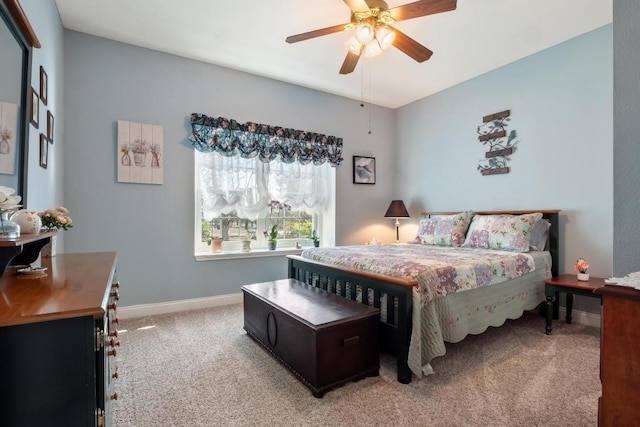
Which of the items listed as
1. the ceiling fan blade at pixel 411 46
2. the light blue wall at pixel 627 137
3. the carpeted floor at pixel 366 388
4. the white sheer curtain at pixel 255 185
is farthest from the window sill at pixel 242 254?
the light blue wall at pixel 627 137

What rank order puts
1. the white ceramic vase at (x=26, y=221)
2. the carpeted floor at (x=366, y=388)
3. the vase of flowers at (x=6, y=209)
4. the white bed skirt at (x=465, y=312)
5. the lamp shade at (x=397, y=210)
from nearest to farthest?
1. the vase of flowers at (x=6, y=209)
2. the white ceramic vase at (x=26, y=221)
3. the carpeted floor at (x=366, y=388)
4. the white bed skirt at (x=465, y=312)
5. the lamp shade at (x=397, y=210)

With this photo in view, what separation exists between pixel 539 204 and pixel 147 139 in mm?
4125

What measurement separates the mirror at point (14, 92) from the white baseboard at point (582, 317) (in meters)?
4.29

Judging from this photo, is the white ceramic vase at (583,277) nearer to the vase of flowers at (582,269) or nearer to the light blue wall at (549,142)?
the vase of flowers at (582,269)

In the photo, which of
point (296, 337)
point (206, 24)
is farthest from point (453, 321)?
point (206, 24)

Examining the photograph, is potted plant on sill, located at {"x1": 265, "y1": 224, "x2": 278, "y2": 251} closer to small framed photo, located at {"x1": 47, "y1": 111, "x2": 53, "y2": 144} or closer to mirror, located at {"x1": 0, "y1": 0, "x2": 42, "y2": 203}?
small framed photo, located at {"x1": 47, "y1": 111, "x2": 53, "y2": 144}

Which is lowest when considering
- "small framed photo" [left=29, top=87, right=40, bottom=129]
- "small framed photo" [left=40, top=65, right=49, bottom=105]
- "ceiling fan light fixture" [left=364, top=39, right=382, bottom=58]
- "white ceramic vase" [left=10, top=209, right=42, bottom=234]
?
"white ceramic vase" [left=10, top=209, right=42, bottom=234]

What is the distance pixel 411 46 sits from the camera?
95.3 inches

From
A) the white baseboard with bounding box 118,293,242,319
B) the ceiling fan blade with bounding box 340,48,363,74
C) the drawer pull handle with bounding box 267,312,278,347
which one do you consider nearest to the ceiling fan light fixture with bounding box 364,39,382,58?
the ceiling fan blade with bounding box 340,48,363,74

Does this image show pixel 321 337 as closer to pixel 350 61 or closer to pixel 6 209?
pixel 6 209

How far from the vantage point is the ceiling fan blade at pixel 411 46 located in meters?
2.33

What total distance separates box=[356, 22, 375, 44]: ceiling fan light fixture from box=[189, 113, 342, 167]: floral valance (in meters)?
1.82

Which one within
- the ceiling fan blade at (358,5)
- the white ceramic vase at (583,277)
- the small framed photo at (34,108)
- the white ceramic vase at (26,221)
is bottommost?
the white ceramic vase at (583,277)

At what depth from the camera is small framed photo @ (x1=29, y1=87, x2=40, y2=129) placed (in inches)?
67.8
